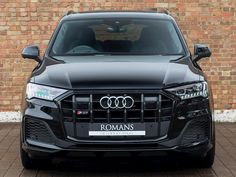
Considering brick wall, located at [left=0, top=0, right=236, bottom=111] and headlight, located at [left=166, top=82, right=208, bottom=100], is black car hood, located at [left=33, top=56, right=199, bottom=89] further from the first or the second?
brick wall, located at [left=0, top=0, right=236, bottom=111]

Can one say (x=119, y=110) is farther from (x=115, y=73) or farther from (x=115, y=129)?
(x=115, y=73)

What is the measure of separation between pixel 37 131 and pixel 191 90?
1.55 m

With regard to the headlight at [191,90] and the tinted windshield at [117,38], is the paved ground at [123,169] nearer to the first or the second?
the headlight at [191,90]

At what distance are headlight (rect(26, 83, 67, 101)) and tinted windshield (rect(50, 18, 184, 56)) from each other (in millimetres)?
1041

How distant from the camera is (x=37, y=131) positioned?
6133 millimetres

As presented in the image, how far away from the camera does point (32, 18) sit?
35.4ft

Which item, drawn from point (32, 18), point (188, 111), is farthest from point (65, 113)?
point (32, 18)

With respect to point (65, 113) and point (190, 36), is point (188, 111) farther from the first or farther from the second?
point (190, 36)

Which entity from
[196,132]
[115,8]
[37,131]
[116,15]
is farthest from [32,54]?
[115,8]

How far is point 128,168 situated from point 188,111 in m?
1.17

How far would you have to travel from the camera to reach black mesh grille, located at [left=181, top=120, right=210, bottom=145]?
19.9 ft

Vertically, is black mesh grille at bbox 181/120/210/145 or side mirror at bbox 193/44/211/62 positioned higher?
side mirror at bbox 193/44/211/62

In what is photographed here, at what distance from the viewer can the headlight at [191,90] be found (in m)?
6.05

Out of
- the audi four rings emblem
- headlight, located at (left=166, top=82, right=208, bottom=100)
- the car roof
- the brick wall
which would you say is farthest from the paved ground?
the brick wall
